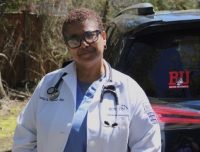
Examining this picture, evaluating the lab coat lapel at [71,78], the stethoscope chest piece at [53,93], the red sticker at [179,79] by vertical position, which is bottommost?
the red sticker at [179,79]

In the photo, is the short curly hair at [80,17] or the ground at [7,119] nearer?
the short curly hair at [80,17]

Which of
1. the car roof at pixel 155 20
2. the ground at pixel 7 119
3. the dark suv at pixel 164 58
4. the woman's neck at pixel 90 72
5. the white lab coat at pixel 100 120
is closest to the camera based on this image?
the white lab coat at pixel 100 120

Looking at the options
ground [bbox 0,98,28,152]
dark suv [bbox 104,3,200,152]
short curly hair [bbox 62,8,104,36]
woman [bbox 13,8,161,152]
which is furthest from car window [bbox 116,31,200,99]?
ground [bbox 0,98,28,152]

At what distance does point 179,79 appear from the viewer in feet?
12.5

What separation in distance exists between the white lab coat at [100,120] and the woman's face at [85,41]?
13 cm

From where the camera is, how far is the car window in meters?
3.81

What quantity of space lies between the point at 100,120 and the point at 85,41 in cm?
41

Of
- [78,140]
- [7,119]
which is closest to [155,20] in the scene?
[78,140]

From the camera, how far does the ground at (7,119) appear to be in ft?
25.5

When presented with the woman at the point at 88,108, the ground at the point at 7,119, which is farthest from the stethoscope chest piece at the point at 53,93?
the ground at the point at 7,119

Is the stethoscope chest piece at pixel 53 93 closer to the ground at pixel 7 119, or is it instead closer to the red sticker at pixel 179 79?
the red sticker at pixel 179 79

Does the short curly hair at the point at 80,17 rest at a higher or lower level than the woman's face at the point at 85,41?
higher

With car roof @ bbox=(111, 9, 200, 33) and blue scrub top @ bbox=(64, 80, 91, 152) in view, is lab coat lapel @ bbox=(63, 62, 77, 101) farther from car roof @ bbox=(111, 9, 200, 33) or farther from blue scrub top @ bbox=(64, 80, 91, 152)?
car roof @ bbox=(111, 9, 200, 33)

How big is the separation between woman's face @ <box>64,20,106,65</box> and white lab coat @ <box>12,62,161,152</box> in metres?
0.13
